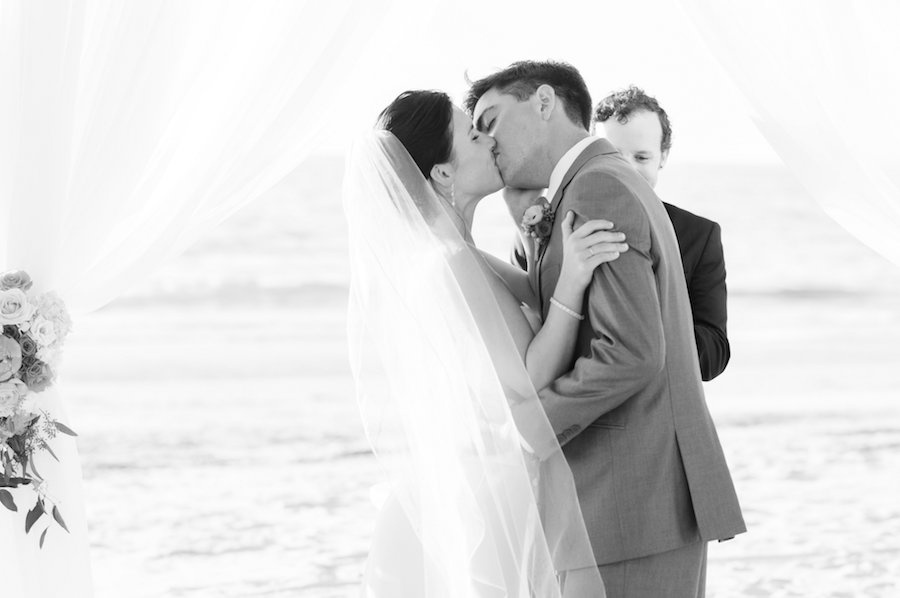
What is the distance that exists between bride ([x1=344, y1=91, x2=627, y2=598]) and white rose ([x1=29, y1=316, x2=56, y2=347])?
2.17 ft

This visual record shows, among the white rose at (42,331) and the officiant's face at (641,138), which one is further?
the officiant's face at (641,138)

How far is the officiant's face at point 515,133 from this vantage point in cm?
239

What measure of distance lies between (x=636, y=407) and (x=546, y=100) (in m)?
0.78

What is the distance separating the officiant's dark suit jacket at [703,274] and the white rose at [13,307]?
1332 mm

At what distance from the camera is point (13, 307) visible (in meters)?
2.10

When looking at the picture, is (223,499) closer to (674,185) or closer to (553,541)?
(553,541)

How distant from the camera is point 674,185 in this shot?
765 inches

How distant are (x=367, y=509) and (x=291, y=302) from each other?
24.3ft

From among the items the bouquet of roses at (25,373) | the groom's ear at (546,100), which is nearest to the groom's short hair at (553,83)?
the groom's ear at (546,100)

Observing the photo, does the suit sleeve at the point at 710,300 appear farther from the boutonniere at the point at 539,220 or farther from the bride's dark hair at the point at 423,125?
the bride's dark hair at the point at 423,125

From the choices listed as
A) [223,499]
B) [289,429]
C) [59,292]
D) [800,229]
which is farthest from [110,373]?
[800,229]

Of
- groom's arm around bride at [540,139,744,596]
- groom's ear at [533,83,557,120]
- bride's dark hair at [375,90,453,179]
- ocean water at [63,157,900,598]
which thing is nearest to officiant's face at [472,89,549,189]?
groom's ear at [533,83,557,120]

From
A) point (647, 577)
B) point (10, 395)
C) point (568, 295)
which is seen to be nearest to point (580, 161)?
point (568, 295)

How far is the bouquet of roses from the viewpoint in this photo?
2094 millimetres
